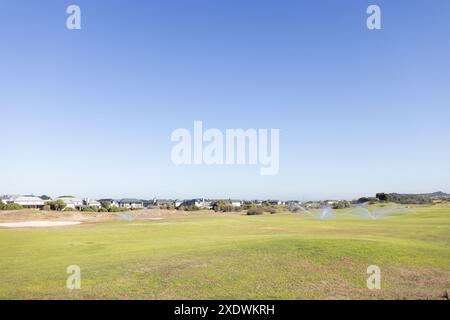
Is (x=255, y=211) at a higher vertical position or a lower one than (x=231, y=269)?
lower

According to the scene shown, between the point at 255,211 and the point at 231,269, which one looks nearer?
the point at 231,269

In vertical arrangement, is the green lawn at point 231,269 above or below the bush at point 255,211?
above

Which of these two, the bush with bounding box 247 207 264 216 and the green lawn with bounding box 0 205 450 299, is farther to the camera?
the bush with bounding box 247 207 264 216

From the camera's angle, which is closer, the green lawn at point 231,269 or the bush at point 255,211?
the green lawn at point 231,269

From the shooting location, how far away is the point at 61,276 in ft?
77.3

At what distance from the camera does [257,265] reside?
2642cm

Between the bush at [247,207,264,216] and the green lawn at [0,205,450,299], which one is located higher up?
the green lawn at [0,205,450,299]
